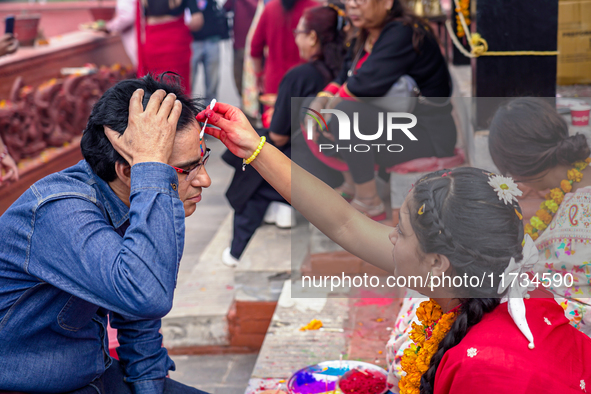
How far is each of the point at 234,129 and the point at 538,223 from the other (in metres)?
1.02

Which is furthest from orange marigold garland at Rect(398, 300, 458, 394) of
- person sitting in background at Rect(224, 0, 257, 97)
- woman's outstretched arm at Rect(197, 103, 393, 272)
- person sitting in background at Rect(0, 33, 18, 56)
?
person sitting in background at Rect(224, 0, 257, 97)

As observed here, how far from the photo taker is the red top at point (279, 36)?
15.7 feet

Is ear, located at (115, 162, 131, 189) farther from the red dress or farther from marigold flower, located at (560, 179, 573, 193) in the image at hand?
marigold flower, located at (560, 179, 573, 193)

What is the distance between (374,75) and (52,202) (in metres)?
1.89

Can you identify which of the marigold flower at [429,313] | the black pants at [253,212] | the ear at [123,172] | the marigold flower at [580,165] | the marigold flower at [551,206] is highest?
the ear at [123,172]

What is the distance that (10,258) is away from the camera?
1440 mm

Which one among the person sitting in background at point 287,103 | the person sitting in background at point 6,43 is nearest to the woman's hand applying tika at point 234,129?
the person sitting in background at point 287,103

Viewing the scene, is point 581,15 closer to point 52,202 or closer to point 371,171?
point 371,171

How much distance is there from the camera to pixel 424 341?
5.14ft

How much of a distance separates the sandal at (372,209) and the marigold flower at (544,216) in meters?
0.62

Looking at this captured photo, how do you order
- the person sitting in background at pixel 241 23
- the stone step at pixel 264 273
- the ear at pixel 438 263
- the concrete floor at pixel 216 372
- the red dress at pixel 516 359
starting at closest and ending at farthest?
the red dress at pixel 516 359 < the ear at pixel 438 263 < the concrete floor at pixel 216 372 < the stone step at pixel 264 273 < the person sitting in background at pixel 241 23

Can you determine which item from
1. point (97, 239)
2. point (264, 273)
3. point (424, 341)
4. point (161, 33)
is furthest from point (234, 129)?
point (161, 33)

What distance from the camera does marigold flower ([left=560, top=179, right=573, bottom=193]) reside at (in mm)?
1841

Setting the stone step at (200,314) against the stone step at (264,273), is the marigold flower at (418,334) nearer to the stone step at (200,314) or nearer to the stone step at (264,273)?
the stone step at (264,273)
